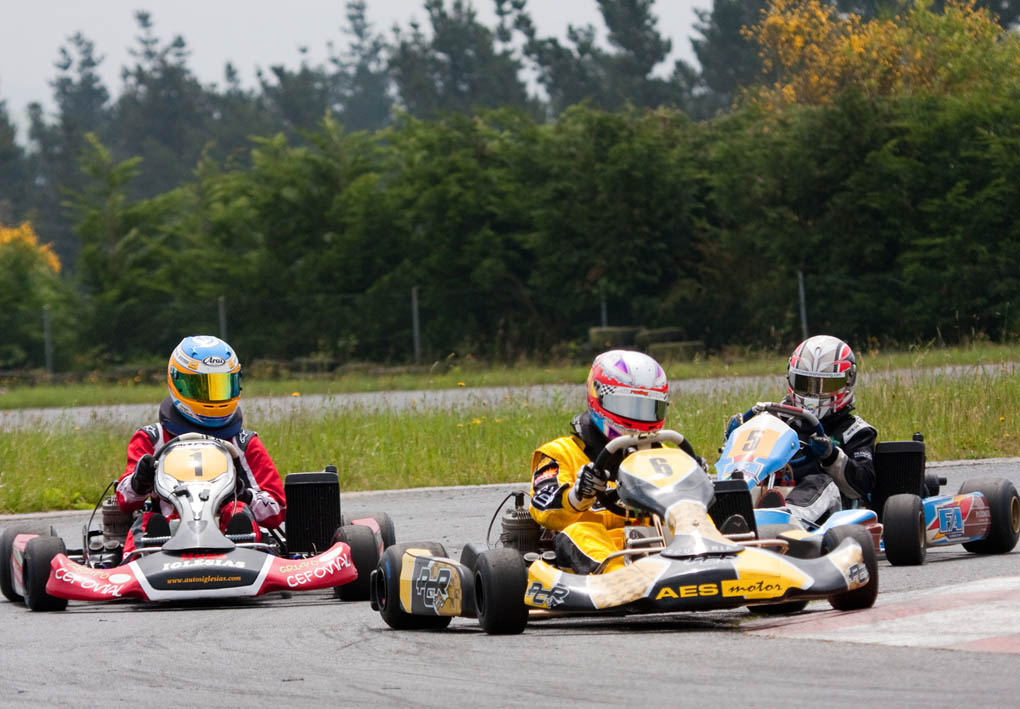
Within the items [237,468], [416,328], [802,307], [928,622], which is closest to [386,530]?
[237,468]

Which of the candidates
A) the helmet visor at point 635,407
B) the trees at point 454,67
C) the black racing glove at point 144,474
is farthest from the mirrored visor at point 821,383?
the trees at point 454,67

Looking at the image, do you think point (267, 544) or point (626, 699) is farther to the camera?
point (267, 544)

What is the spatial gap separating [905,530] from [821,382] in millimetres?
1164

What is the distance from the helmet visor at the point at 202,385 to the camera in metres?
8.80

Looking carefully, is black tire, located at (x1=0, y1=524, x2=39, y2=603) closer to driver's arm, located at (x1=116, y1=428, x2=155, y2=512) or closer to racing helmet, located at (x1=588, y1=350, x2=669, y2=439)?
driver's arm, located at (x1=116, y1=428, x2=155, y2=512)

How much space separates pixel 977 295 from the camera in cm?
2647

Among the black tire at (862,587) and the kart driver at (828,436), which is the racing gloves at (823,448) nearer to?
the kart driver at (828,436)

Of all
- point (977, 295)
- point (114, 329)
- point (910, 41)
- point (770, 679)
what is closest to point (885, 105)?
point (977, 295)

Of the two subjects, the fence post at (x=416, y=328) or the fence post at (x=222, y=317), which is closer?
the fence post at (x=222, y=317)

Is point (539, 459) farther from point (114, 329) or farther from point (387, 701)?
point (114, 329)

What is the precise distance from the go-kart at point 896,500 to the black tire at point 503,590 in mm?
1735

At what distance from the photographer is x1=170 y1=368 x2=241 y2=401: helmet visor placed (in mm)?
8805

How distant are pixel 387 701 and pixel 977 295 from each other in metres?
22.7

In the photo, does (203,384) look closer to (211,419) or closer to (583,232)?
(211,419)
